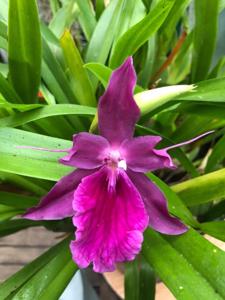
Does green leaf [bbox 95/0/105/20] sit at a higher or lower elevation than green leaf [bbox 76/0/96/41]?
higher

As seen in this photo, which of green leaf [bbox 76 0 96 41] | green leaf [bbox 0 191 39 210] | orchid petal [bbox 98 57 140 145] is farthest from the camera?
green leaf [bbox 76 0 96 41]

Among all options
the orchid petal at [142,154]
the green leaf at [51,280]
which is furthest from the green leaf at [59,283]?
the orchid petal at [142,154]

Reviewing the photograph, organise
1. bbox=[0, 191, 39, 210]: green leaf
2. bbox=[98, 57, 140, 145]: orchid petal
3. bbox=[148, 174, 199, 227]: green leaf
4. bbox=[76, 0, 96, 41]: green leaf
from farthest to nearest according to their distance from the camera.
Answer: bbox=[76, 0, 96, 41]: green leaf < bbox=[0, 191, 39, 210]: green leaf < bbox=[148, 174, 199, 227]: green leaf < bbox=[98, 57, 140, 145]: orchid petal

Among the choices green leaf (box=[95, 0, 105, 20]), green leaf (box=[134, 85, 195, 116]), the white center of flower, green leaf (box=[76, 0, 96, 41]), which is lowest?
the white center of flower

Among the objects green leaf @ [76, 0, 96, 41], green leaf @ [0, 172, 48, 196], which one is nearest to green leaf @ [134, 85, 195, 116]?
green leaf @ [0, 172, 48, 196]

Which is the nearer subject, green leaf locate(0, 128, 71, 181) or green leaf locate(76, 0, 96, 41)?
green leaf locate(0, 128, 71, 181)

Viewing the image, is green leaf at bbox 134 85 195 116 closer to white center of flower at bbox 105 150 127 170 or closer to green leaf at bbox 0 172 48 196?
white center of flower at bbox 105 150 127 170

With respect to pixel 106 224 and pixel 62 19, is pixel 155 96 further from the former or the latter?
pixel 62 19
